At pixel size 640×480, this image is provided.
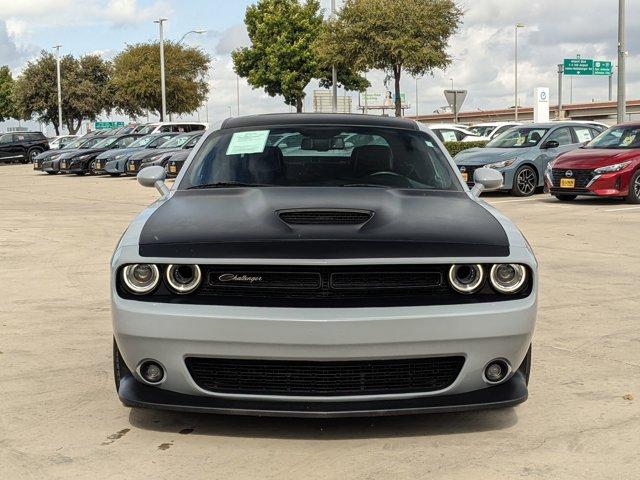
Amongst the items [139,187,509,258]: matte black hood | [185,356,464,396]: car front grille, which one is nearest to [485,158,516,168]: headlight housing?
[139,187,509,258]: matte black hood

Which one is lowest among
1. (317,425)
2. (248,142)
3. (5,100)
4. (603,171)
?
(317,425)

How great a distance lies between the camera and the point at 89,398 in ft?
15.6

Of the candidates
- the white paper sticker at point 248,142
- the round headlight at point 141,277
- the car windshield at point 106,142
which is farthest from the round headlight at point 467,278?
the car windshield at point 106,142

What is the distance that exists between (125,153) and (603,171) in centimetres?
1859

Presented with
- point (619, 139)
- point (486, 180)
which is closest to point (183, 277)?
point (486, 180)

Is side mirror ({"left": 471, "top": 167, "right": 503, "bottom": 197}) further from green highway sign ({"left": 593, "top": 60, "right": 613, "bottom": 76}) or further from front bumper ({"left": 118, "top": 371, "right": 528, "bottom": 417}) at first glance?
green highway sign ({"left": 593, "top": 60, "right": 613, "bottom": 76})

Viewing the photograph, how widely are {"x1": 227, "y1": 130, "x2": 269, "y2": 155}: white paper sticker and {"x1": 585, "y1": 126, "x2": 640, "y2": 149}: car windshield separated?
12539 mm

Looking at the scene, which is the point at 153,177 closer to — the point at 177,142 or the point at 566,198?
the point at 566,198

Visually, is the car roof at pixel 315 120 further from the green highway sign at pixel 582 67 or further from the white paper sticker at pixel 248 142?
the green highway sign at pixel 582 67

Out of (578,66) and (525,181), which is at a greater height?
(578,66)

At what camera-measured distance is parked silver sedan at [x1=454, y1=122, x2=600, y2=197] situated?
1830 centimetres

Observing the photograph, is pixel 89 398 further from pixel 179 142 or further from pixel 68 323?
pixel 179 142

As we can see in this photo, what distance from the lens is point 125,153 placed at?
31.0m

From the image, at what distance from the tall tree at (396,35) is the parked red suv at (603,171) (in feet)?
67.8
